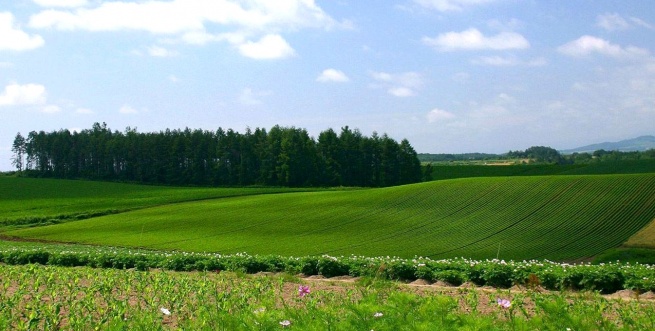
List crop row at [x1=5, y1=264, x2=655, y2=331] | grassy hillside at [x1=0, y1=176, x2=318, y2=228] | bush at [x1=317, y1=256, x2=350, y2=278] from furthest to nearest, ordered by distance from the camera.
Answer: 1. grassy hillside at [x1=0, y1=176, x2=318, y2=228]
2. bush at [x1=317, y1=256, x2=350, y2=278]
3. crop row at [x1=5, y1=264, x2=655, y2=331]

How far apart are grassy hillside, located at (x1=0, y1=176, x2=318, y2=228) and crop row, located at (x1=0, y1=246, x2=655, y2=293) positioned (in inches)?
1575

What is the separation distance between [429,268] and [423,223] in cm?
2637

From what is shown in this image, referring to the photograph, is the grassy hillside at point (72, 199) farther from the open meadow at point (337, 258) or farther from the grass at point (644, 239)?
the grass at point (644, 239)

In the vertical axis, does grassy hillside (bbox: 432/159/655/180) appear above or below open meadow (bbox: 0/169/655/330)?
above

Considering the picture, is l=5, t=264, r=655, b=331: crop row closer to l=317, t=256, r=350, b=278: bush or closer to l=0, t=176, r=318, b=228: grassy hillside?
l=317, t=256, r=350, b=278: bush

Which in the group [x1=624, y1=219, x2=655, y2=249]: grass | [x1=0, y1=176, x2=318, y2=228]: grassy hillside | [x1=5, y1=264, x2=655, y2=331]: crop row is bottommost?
[x1=624, y1=219, x2=655, y2=249]: grass

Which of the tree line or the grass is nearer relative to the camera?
the grass

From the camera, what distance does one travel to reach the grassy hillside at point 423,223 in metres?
35.5

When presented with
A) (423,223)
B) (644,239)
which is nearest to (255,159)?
(423,223)

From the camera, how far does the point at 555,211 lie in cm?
4231

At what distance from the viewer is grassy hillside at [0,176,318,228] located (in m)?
59.2

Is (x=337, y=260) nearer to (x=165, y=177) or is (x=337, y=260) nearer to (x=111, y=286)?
(x=111, y=286)

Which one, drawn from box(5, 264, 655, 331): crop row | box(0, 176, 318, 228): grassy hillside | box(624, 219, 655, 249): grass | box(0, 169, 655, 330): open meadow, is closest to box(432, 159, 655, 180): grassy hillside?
box(0, 169, 655, 330): open meadow

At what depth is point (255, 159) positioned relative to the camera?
115375 millimetres
